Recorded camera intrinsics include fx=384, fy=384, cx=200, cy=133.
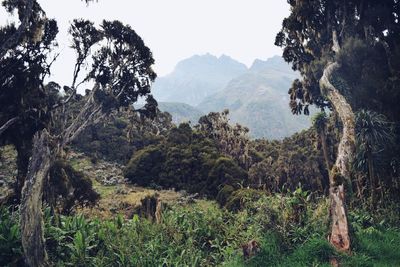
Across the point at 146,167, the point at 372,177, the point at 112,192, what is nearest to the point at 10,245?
the point at 372,177

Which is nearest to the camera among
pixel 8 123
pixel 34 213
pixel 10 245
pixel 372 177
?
pixel 34 213

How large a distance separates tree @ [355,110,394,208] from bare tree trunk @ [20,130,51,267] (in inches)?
546

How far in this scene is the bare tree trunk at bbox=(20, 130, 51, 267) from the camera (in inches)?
425

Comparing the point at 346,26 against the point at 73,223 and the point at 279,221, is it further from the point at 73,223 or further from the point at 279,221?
the point at 73,223

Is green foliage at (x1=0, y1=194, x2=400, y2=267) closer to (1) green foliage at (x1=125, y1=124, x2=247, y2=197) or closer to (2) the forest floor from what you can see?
(2) the forest floor

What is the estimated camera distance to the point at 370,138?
18.1 m

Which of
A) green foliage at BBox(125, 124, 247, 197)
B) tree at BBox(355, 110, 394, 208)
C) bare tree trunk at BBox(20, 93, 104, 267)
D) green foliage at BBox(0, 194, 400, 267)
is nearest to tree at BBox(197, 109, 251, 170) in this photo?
green foliage at BBox(125, 124, 247, 197)

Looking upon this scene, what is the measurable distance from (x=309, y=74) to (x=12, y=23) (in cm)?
2215

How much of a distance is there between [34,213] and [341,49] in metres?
21.9

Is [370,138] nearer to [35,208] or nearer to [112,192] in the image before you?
[35,208]

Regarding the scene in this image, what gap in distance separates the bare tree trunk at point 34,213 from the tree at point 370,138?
13863 mm

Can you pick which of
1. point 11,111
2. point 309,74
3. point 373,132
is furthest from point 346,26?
point 11,111

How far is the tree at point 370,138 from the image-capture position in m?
18.0

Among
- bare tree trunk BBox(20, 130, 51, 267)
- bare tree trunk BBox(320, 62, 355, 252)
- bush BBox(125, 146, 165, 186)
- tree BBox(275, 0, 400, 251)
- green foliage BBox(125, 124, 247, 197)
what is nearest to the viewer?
bare tree trunk BBox(20, 130, 51, 267)
